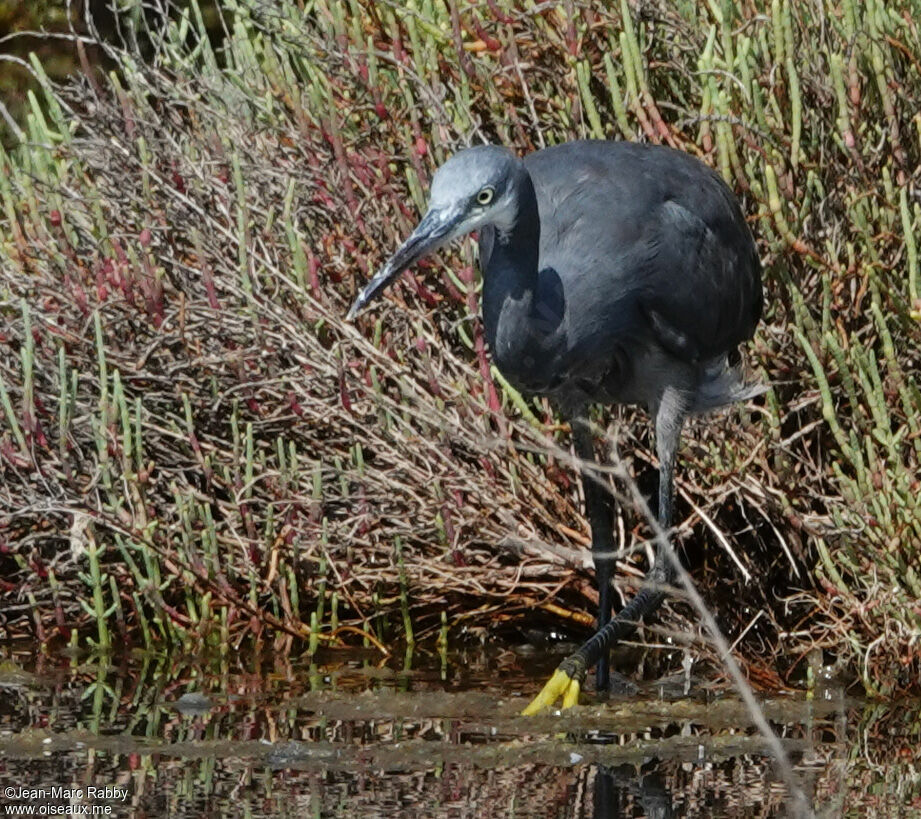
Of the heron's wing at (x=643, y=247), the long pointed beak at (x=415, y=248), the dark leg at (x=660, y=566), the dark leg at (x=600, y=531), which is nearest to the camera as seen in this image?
the long pointed beak at (x=415, y=248)

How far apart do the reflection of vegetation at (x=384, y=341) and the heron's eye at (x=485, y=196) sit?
56 cm

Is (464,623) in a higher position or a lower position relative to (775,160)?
lower

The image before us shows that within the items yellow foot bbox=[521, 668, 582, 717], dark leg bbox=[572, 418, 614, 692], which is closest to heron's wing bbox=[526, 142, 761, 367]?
dark leg bbox=[572, 418, 614, 692]

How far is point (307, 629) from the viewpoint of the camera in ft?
15.2

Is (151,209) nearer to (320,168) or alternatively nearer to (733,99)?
(320,168)

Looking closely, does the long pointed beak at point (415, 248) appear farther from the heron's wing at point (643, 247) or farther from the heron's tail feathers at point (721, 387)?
the heron's tail feathers at point (721, 387)

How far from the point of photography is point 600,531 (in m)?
4.48

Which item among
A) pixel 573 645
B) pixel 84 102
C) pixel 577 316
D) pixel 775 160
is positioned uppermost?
pixel 84 102

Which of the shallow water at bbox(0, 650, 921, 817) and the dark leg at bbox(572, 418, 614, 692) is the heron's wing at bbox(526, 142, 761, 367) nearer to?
the dark leg at bbox(572, 418, 614, 692)

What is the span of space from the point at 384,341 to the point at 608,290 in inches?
27.2

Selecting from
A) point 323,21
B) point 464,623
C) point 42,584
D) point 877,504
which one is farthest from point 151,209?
point 877,504

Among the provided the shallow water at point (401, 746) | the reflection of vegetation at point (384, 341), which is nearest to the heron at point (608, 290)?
the reflection of vegetation at point (384, 341)

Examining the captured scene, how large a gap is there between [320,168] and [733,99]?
3.44ft

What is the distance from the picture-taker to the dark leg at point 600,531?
446cm
